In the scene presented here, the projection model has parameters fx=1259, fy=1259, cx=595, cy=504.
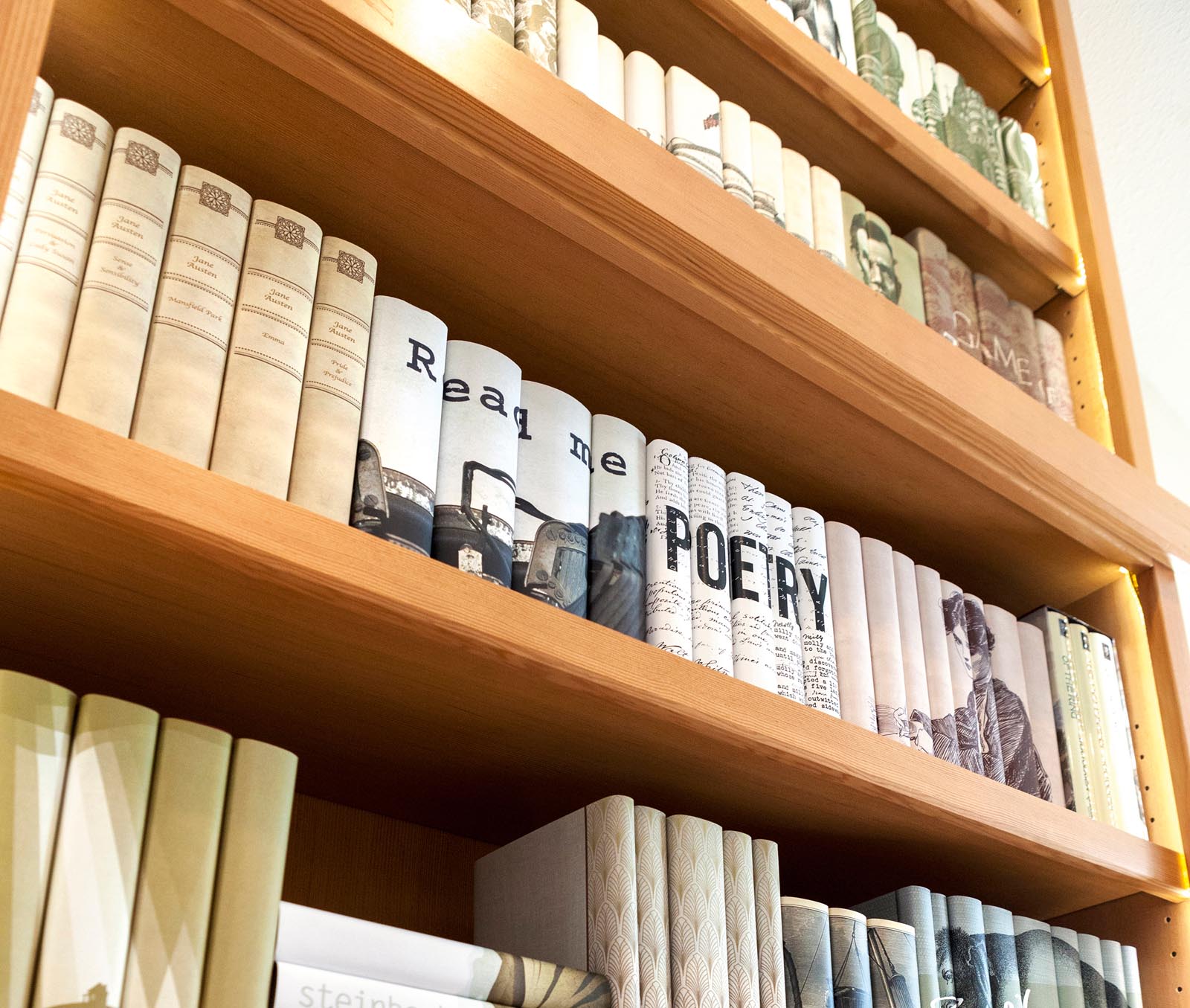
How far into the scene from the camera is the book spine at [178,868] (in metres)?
0.61

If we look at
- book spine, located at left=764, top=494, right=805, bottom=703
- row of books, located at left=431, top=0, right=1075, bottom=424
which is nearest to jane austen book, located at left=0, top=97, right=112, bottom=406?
row of books, located at left=431, top=0, right=1075, bottom=424

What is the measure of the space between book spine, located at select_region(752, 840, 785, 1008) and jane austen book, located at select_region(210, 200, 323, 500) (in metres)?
0.43

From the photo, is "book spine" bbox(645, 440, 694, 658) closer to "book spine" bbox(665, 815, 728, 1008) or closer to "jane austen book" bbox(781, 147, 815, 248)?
"book spine" bbox(665, 815, 728, 1008)

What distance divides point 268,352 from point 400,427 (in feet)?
0.33

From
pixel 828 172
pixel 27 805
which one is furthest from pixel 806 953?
pixel 828 172

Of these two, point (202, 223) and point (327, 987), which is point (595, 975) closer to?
point (327, 987)

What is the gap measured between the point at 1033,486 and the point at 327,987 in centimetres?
88

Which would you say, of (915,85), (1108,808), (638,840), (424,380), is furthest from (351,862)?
(915,85)

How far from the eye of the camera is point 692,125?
1169 mm

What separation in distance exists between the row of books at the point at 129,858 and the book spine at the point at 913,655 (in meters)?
0.62

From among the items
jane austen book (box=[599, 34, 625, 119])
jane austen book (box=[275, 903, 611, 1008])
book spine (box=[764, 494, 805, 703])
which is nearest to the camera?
jane austen book (box=[275, 903, 611, 1008])

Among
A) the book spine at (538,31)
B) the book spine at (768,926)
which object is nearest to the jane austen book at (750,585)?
the book spine at (768,926)

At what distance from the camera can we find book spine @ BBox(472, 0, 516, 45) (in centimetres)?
103

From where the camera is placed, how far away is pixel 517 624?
0.80 m
